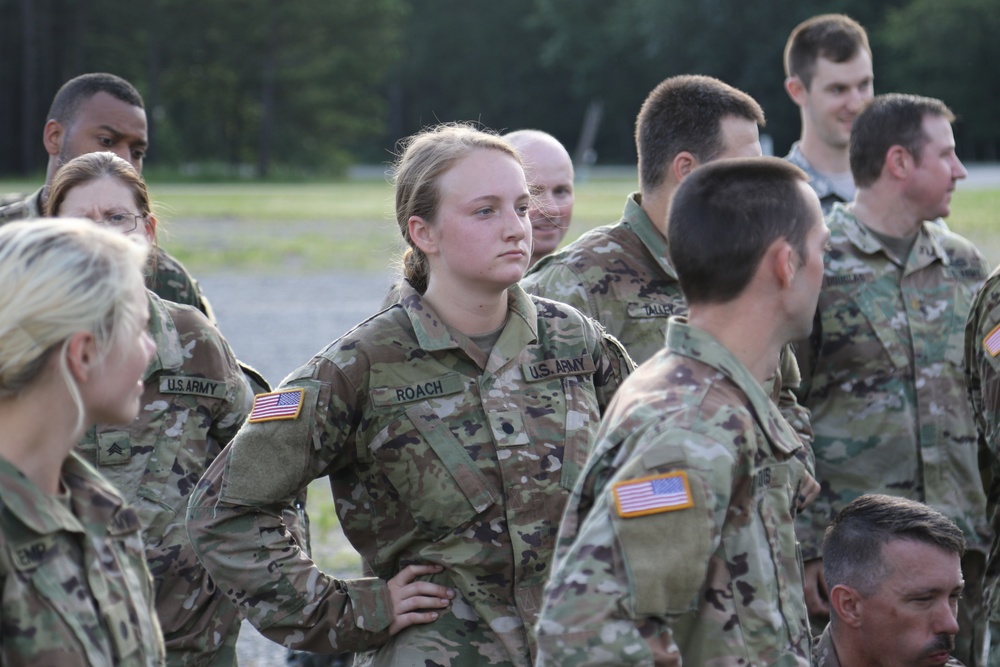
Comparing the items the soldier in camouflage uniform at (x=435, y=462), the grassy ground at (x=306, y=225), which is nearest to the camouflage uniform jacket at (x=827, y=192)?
the soldier in camouflage uniform at (x=435, y=462)

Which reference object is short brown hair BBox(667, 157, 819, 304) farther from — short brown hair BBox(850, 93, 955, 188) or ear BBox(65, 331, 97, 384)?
short brown hair BBox(850, 93, 955, 188)

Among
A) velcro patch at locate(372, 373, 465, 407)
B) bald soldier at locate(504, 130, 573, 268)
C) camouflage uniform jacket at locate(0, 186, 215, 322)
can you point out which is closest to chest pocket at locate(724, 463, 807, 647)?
velcro patch at locate(372, 373, 465, 407)

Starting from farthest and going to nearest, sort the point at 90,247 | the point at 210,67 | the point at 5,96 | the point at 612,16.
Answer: the point at 612,16 < the point at 210,67 < the point at 5,96 < the point at 90,247

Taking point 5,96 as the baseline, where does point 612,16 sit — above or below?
above

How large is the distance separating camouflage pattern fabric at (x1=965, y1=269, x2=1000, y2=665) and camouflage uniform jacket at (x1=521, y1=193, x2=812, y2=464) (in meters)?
0.61

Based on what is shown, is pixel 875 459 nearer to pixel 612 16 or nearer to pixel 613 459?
pixel 613 459

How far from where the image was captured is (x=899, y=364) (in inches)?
195

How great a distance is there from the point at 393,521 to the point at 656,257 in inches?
64.9

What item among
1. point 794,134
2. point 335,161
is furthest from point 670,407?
point 335,161

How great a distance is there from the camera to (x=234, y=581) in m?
3.36

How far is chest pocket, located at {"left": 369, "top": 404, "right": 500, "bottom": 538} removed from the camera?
3.26 meters

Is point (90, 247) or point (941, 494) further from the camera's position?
point (941, 494)

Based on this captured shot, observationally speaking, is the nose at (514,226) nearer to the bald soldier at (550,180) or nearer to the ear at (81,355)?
the ear at (81,355)

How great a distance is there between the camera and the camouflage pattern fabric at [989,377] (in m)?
4.10
